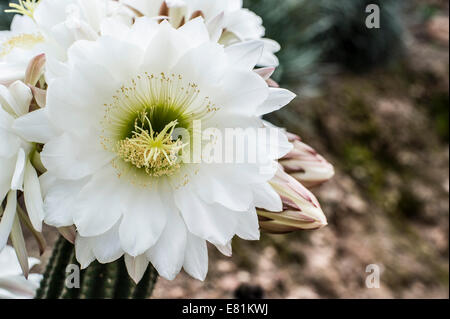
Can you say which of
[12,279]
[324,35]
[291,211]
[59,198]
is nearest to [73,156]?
[59,198]

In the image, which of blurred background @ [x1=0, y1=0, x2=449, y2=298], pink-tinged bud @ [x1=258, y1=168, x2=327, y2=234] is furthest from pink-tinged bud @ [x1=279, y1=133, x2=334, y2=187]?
blurred background @ [x1=0, y1=0, x2=449, y2=298]

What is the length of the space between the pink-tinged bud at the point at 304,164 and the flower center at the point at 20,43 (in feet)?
1.13

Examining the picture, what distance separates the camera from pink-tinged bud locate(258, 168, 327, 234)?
0.56m

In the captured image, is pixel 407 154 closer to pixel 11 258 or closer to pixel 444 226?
pixel 444 226

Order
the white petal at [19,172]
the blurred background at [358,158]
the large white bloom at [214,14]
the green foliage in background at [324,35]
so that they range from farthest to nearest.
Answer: the green foliage in background at [324,35], the blurred background at [358,158], the large white bloom at [214,14], the white petal at [19,172]

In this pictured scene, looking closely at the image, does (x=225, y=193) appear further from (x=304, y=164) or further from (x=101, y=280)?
(x=101, y=280)

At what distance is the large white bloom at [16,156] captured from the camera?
486 mm

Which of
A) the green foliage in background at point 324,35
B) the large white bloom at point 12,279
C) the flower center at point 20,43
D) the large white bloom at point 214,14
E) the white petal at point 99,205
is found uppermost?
the green foliage in background at point 324,35

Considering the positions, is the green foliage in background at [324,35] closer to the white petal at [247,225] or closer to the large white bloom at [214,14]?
the large white bloom at [214,14]

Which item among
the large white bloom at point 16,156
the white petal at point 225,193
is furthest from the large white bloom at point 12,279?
the white petal at point 225,193

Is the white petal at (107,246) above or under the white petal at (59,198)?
under

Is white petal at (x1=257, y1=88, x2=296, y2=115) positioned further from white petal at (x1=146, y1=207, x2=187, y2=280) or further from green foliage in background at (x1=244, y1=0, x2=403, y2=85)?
green foliage in background at (x1=244, y1=0, x2=403, y2=85)

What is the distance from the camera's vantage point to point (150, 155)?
20.9 inches
